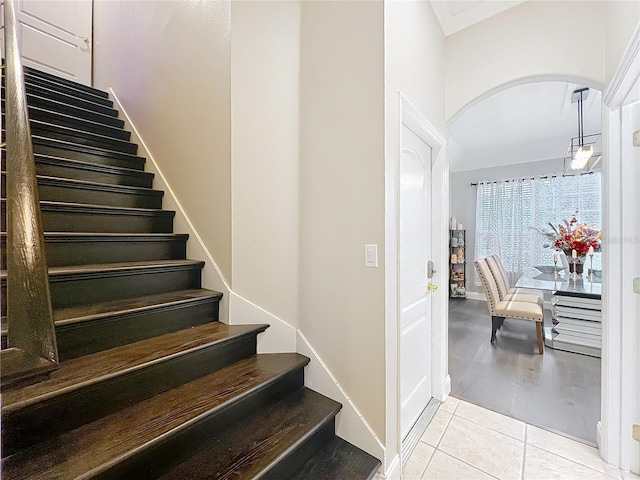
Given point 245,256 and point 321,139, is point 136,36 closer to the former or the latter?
point 321,139

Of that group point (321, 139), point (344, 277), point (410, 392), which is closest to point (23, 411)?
point (344, 277)

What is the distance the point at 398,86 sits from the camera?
169cm

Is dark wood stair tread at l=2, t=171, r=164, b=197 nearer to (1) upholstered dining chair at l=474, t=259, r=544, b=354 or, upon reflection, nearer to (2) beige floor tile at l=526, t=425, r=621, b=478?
(2) beige floor tile at l=526, t=425, r=621, b=478

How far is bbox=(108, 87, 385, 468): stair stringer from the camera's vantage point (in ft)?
5.32

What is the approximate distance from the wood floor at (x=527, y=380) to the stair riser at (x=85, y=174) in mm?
3166

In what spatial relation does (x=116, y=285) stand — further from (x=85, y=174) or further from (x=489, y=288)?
(x=489, y=288)

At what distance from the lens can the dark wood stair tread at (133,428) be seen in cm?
91

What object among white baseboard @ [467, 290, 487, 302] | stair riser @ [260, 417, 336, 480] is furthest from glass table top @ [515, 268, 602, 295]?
stair riser @ [260, 417, 336, 480]

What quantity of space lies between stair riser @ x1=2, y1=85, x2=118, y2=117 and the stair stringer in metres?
1.98

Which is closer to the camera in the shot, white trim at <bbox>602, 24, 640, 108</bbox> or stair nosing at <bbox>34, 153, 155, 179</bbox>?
white trim at <bbox>602, 24, 640, 108</bbox>

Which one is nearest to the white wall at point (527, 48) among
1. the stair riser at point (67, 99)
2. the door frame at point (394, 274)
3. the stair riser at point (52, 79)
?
the door frame at point (394, 274)

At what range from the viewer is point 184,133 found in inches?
87.3

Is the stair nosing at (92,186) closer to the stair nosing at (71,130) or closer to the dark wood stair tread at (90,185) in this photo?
the dark wood stair tread at (90,185)

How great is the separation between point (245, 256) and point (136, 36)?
2.69 m
